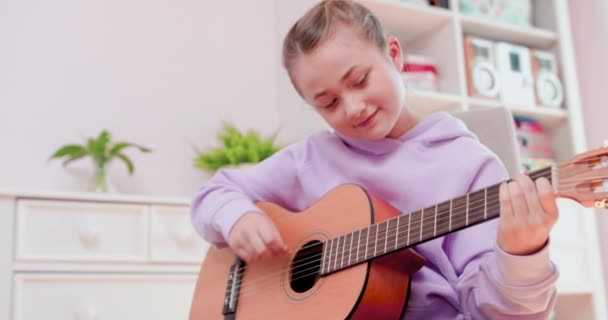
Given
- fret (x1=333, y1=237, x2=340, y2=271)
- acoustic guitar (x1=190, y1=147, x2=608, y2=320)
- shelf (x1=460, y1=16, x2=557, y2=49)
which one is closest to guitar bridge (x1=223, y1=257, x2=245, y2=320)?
acoustic guitar (x1=190, y1=147, x2=608, y2=320)

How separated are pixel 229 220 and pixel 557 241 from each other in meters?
1.67

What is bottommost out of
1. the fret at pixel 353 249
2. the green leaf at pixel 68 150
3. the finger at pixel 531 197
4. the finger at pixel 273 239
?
the green leaf at pixel 68 150

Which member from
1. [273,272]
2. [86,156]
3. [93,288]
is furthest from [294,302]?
[86,156]

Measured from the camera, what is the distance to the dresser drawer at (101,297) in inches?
65.7

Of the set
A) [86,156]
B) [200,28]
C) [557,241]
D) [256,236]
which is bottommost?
[557,241]

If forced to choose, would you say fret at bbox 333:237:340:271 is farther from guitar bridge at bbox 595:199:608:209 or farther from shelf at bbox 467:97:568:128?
shelf at bbox 467:97:568:128

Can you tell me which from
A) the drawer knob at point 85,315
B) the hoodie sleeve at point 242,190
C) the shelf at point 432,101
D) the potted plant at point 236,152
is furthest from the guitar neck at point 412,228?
the shelf at point 432,101

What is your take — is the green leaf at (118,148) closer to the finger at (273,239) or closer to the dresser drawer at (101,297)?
the dresser drawer at (101,297)

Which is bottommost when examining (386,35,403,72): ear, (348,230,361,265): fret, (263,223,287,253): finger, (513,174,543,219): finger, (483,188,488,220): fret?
(263,223,287,253): finger

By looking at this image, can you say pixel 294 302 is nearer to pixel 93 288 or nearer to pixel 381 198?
pixel 381 198

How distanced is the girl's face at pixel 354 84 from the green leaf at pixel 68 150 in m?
1.18

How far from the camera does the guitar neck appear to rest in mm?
810

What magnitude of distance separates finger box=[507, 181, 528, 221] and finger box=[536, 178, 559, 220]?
0.06 ft

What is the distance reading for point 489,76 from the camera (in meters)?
2.59
